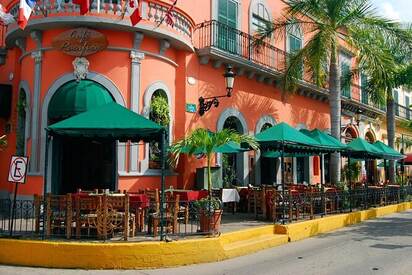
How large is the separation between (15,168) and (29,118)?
16.8 feet

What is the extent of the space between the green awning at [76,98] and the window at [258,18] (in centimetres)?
833

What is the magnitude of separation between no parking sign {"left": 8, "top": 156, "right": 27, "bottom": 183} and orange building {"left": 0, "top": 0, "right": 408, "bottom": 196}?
156 inches

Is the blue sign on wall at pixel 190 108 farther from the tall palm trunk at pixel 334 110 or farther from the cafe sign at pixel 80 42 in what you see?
the tall palm trunk at pixel 334 110

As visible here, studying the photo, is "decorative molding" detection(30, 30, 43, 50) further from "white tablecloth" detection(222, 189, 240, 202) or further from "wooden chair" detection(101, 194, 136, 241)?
"white tablecloth" detection(222, 189, 240, 202)

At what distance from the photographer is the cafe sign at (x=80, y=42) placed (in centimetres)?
1305

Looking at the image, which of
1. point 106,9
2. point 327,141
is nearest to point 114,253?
point 106,9

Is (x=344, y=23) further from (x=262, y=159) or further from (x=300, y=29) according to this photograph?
(x=262, y=159)

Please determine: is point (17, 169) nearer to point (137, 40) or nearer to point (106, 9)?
point (106, 9)

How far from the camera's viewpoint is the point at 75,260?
8461mm

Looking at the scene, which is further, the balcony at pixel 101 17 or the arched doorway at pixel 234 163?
the arched doorway at pixel 234 163

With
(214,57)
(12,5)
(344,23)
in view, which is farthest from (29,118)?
(344,23)

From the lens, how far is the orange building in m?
13.1

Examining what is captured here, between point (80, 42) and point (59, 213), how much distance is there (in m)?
5.67

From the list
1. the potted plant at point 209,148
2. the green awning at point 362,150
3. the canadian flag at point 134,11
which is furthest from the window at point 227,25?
the potted plant at point 209,148
